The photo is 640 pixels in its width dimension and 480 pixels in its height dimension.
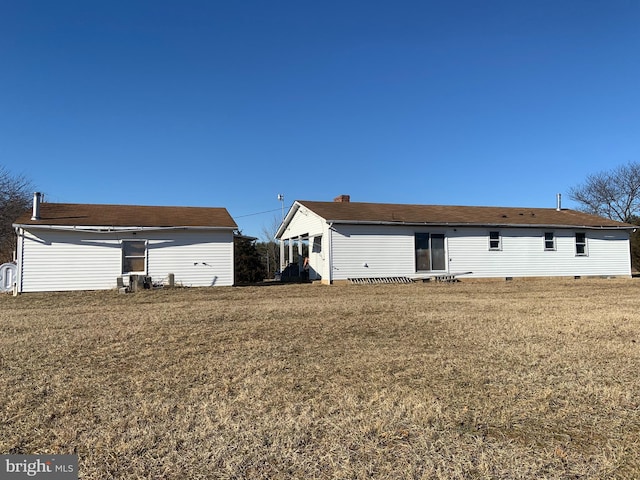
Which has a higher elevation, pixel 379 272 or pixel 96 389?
pixel 379 272

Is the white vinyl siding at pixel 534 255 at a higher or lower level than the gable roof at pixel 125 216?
lower

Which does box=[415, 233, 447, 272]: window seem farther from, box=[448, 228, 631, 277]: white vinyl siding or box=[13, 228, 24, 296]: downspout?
box=[13, 228, 24, 296]: downspout

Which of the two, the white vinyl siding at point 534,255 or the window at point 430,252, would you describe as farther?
the white vinyl siding at point 534,255

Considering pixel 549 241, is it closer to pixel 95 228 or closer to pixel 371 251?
pixel 371 251

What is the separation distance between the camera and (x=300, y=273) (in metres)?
20.9

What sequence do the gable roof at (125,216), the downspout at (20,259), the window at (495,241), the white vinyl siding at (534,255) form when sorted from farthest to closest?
1. the window at (495,241)
2. the white vinyl siding at (534,255)
3. the gable roof at (125,216)
4. the downspout at (20,259)

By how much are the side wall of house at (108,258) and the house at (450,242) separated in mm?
4292

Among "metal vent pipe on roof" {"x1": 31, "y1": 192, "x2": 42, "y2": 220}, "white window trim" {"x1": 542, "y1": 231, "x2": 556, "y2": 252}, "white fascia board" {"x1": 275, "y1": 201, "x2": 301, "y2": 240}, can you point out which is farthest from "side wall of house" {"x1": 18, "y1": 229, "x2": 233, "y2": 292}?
"white window trim" {"x1": 542, "y1": 231, "x2": 556, "y2": 252}

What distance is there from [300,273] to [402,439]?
17809 millimetres

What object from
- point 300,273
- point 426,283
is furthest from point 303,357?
point 300,273

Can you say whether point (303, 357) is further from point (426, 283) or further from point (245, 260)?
point (245, 260)

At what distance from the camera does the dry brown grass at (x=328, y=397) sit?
9.43 ft

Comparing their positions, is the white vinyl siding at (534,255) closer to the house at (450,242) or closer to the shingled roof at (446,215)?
the house at (450,242)

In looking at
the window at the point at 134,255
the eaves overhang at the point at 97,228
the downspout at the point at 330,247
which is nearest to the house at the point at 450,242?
the downspout at the point at 330,247
